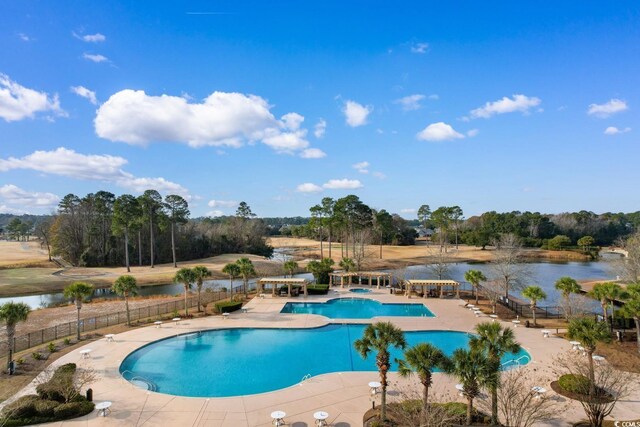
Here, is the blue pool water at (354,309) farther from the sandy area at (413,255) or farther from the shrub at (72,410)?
the sandy area at (413,255)

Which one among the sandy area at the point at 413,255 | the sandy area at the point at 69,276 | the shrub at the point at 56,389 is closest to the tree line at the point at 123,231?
the sandy area at the point at 69,276

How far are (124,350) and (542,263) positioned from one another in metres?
80.0

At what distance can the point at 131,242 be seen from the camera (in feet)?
247

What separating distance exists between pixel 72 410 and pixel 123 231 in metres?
59.1

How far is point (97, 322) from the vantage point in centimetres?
3017

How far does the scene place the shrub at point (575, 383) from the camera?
1656 cm

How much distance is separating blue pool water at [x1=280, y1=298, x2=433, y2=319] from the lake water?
43.9ft

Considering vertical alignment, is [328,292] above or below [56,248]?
below

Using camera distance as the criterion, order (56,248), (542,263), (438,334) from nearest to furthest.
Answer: (438,334) < (56,248) < (542,263)

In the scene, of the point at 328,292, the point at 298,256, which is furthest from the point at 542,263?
the point at 328,292

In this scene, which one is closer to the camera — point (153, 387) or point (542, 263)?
point (153, 387)

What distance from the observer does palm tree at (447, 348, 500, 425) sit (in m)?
13.3

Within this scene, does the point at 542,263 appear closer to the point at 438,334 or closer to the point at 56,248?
the point at 438,334

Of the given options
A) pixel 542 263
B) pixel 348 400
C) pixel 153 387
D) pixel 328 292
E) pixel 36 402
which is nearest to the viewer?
pixel 36 402
